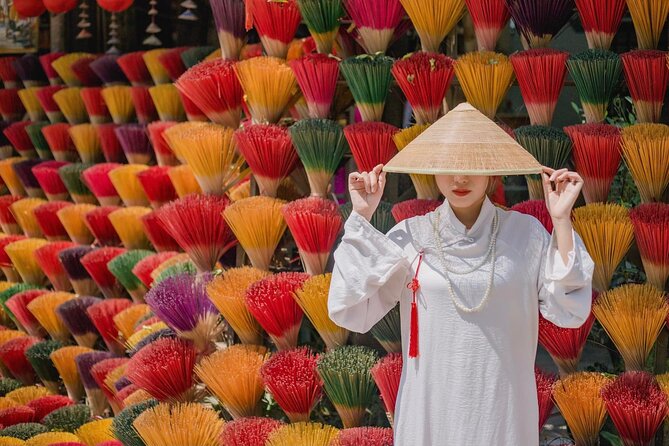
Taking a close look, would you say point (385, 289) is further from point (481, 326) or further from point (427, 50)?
point (427, 50)

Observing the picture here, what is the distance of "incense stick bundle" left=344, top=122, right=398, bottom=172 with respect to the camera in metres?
2.20

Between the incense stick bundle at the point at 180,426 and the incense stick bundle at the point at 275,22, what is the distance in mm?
907

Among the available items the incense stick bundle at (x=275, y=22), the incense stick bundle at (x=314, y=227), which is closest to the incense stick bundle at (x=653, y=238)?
the incense stick bundle at (x=314, y=227)

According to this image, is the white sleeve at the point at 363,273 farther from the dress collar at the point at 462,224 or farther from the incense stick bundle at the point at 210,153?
the incense stick bundle at the point at 210,153

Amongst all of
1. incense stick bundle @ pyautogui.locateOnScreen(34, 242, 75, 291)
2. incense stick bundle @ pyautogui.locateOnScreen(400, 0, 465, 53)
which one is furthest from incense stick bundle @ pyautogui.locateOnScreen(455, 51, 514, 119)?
incense stick bundle @ pyautogui.locateOnScreen(34, 242, 75, 291)

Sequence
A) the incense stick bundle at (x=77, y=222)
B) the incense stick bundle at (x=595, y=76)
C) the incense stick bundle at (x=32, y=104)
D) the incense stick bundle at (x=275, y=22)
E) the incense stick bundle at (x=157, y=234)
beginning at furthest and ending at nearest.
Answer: the incense stick bundle at (x=32, y=104) → the incense stick bundle at (x=77, y=222) → the incense stick bundle at (x=157, y=234) → the incense stick bundle at (x=275, y=22) → the incense stick bundle at (x=595, y=76)

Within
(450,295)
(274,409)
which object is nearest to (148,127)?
(274,409)

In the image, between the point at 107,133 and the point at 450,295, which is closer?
the point at 450,295

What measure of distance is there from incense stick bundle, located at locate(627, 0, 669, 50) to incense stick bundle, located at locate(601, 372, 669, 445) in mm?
709

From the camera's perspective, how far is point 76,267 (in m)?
3.39

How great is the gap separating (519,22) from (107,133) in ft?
5.96

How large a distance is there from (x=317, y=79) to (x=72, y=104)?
1.68 meters

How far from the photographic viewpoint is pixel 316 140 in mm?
2295

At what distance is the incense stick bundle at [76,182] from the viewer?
11.8ft
